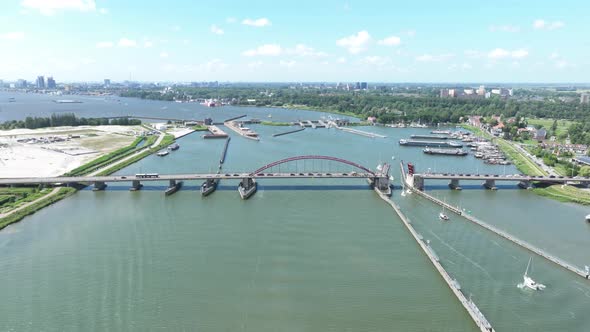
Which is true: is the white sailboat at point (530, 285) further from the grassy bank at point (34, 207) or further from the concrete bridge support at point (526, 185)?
the grassy bank at point (34, 207)

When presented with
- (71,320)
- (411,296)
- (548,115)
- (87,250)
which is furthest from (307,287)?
(548,115)

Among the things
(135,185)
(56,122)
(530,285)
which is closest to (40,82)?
(56,122)

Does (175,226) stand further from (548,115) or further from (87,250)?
(548,115)

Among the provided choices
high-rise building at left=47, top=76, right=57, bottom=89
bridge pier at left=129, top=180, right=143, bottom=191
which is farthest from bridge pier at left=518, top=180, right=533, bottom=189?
high-rise building at left=47, top=76, right=57, bottom=89

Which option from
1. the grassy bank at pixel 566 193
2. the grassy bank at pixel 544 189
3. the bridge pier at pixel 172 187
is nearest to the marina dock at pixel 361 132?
the grassy bank at pixel 544 189

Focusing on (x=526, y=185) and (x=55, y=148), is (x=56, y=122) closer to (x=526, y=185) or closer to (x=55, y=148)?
(x=55, y=148)
